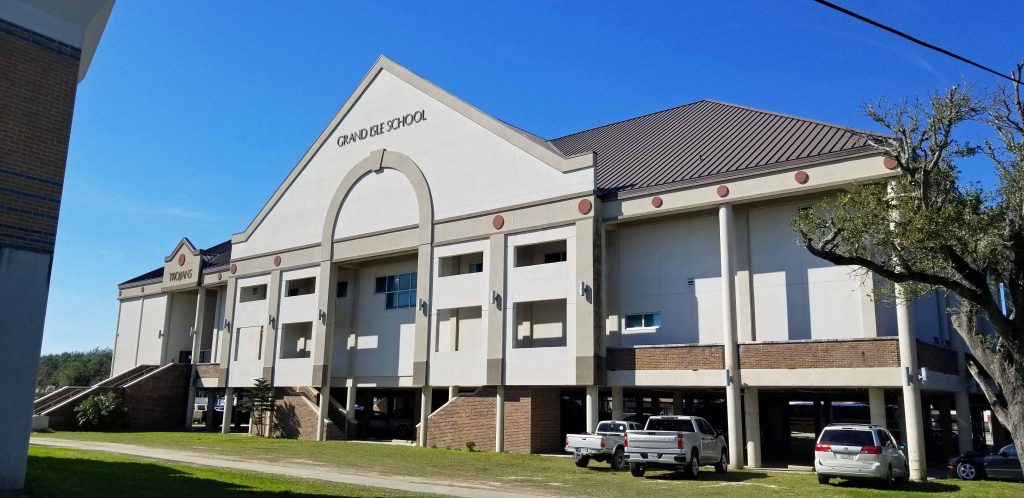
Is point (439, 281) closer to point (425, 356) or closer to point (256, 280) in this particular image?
point (425, 356)

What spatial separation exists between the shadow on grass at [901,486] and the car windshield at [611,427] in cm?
679

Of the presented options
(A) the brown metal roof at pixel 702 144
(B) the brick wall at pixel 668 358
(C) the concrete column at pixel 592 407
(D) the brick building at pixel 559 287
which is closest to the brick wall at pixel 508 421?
(D) the brick building at pixel 559 287

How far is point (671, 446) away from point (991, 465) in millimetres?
10268

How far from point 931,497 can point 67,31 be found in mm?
21598

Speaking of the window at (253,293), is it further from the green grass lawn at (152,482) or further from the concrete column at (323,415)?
the green grass lawn at (152,482)

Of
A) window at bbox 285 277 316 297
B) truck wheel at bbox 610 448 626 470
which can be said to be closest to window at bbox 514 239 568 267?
truck wheel at bbox 610 448 626 470

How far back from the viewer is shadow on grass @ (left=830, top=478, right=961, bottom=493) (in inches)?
832

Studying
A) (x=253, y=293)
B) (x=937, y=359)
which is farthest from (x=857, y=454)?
(x=253, y=293)

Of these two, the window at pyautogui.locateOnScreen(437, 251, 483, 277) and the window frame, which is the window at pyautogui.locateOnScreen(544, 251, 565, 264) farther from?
the window frame

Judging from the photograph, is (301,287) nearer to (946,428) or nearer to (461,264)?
(461,264)

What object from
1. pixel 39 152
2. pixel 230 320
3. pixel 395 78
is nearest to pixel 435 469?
pixel 39 152

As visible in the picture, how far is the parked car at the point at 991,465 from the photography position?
77.7ft

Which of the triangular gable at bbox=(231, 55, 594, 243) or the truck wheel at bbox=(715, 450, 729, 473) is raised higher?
the triangular gable at bbox=(231, 55, 594, 243)

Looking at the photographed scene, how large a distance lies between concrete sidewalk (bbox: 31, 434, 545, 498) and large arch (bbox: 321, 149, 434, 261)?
48.2 ft
